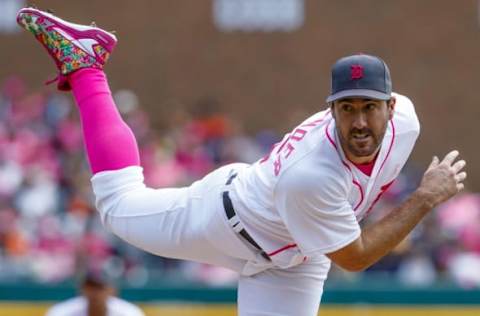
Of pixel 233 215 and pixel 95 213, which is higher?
pixel 233 215

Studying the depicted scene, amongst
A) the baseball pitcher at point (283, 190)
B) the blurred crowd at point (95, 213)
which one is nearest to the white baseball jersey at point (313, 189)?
the baseball pitcher at point (283, 190)

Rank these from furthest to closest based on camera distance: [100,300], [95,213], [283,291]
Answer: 1. [95,213]
2. [100,300]
3. [283,291]

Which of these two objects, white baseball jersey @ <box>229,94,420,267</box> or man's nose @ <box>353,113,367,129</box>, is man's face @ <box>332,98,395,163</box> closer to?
man's nose @ <box>353,113,367,129</box>

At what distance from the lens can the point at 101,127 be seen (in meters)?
6.39

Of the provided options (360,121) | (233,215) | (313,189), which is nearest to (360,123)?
(360,121)

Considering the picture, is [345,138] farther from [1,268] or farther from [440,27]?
[440,27]

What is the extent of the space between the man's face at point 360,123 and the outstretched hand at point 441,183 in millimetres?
367

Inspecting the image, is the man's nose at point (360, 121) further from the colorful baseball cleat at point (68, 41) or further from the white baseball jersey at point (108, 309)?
the white baseball jersey at point (108, 309)

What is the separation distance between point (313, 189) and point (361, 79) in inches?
20.6

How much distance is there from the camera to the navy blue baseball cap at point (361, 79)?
219 inches

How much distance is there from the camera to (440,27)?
55.5ft

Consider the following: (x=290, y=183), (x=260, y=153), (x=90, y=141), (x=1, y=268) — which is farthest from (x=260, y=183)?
(x=260, y=153)

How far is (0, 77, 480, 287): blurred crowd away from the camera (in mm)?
11492

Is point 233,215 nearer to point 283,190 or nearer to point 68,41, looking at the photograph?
point 283,190
